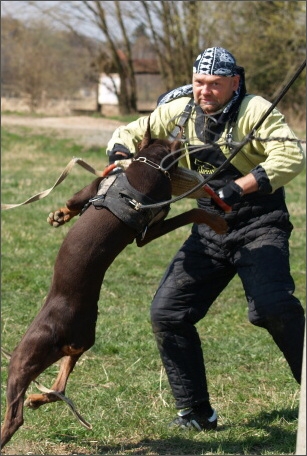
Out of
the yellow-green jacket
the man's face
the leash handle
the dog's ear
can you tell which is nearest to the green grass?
the leash handle

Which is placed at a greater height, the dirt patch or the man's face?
the man's face

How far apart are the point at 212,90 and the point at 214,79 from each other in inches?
2.5

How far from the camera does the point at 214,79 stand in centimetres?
458

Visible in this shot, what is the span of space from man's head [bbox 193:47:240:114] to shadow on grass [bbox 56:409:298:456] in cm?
192

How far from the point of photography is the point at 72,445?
4.76 m

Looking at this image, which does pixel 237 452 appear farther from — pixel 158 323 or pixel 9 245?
pixel 9 245

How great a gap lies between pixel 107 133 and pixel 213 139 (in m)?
22.9

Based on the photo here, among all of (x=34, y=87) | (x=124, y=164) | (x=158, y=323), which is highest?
(x=124, y=164)

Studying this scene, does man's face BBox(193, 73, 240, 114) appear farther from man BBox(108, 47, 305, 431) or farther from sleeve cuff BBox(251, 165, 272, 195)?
sleeve cuff BBox(251, 165, 272, 195)

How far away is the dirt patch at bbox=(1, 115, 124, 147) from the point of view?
26188 millimetres

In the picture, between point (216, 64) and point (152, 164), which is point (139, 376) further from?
point (216, 64)

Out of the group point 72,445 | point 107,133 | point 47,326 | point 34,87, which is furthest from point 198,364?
point 34,87

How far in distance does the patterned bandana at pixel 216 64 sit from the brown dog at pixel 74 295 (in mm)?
688

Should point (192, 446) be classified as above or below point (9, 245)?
above
